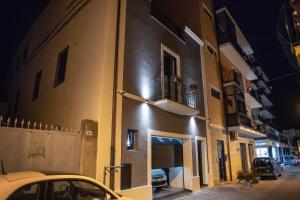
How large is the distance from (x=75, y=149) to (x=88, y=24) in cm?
521

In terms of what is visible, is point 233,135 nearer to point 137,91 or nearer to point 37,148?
Answer: point 137,91

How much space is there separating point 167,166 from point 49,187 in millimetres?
7097

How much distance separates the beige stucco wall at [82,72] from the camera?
7.31 meters

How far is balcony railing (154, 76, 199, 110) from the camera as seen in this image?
31.8 ft

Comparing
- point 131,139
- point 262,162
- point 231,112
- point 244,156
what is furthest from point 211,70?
point 131,139

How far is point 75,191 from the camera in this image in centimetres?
374

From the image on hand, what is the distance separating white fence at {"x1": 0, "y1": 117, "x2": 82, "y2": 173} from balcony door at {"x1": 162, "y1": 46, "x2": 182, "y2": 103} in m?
4.91

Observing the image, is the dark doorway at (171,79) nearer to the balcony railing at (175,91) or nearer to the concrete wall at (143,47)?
the balcony railing at (175,91)

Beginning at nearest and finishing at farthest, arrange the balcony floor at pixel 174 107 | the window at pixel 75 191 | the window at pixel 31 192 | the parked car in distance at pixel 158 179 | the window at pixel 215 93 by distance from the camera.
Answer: the window at pixel 31 192 → the window at pixel 75 191 → the balcony floor at pixel 174 107 → the parked car in distance at pixel 158 179 → the window at pixel 215 93

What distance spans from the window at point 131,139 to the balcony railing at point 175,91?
188 centimetres

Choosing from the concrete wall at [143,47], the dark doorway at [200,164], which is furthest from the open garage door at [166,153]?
the concrete wall at [143,47]

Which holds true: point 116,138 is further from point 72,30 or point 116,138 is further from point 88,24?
point 72,30

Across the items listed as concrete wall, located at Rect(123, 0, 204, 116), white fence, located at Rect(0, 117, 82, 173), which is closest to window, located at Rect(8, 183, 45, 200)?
white fence, located at Rect(0, 117, 82, 173)

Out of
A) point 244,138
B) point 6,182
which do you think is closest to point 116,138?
point 6,182
